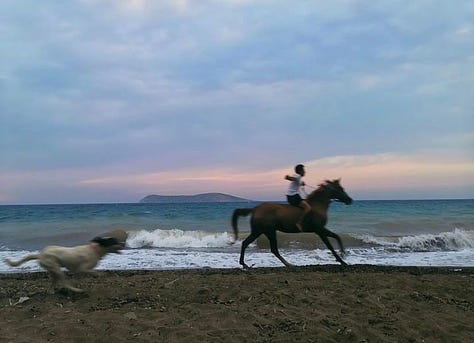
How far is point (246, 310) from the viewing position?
5953 mm

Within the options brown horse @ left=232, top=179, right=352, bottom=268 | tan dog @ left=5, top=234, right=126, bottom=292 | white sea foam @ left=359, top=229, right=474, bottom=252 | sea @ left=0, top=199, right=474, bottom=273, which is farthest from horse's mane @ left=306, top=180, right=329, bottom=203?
white sea foam @ left=359, top=229, right=474, bottom=252

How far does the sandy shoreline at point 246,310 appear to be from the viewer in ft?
17.1

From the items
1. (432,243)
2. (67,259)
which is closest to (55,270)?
(67,259)

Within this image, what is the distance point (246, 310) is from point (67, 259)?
9.11ft

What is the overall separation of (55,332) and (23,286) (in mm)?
3232

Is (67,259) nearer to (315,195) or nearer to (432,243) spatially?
(315,195)

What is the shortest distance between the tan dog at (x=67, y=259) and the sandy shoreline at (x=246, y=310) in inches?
12.1

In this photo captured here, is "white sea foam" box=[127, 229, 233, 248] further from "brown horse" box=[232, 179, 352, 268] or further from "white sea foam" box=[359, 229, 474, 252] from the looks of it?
"brown horse" box=[232, 179, 352, 268]

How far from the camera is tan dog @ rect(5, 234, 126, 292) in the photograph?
6766 millimetres

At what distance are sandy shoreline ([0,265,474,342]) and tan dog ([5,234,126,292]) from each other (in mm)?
308

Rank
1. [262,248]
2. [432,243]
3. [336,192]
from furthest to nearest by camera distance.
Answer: [432,243] → [262,248] → [336,192]

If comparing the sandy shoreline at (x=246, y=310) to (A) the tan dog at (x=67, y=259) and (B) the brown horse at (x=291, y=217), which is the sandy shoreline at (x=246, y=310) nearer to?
(A) the tan dog at (x=67, y=259)

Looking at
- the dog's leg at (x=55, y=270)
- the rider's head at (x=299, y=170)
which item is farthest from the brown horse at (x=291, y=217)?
the dog's leg at (x=55, y=270)

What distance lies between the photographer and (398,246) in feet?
58.6
